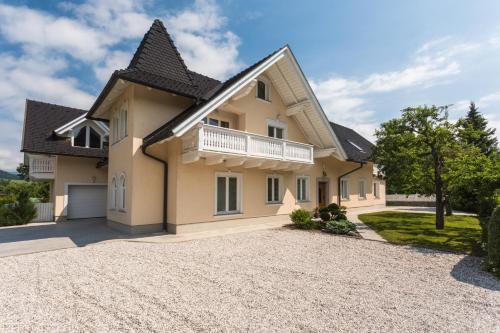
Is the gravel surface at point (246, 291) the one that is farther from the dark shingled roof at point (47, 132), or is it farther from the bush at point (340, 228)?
the dark shingled roof at point (47, 132)

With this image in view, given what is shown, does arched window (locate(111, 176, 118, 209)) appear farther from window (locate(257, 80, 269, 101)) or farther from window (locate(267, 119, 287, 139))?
window (locate(257, 80, 269, 101))

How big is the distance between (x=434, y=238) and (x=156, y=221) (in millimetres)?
11193

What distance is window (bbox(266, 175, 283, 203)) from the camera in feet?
49.1

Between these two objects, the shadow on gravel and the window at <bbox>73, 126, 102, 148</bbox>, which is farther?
the window at <bbox>73, 126, 102, 148</bbox>

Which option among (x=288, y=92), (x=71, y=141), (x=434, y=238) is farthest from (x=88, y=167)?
(x=434, y=238)

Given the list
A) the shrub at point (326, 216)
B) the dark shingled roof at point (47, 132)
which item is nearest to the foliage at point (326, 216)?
the shrub at point (326, 216)

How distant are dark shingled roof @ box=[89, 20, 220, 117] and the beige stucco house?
58 millimetres

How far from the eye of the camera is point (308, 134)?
1670cm

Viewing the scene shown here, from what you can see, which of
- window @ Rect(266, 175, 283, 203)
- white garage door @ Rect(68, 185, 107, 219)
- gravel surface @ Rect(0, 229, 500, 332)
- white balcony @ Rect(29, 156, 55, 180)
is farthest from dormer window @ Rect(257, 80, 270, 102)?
white balcony @ Rect(29, 156, 55, 180)

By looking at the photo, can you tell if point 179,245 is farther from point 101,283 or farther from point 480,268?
point 480,268

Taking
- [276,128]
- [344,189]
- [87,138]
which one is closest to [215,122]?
[276,128]

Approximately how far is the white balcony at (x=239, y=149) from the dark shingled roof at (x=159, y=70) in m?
2.63

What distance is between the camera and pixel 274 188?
1525cm

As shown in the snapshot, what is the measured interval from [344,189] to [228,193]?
11.5 metres
